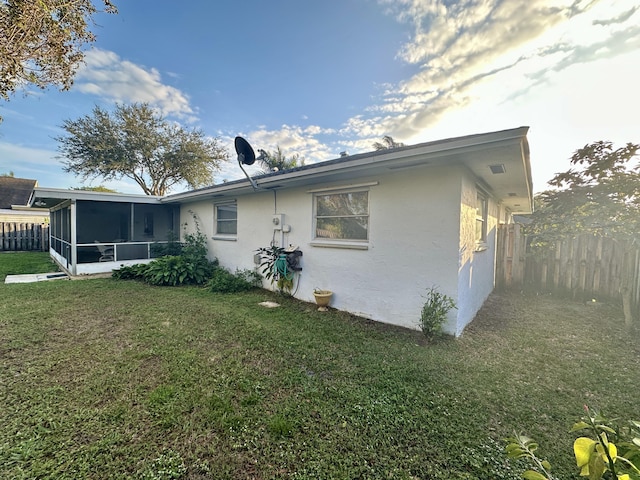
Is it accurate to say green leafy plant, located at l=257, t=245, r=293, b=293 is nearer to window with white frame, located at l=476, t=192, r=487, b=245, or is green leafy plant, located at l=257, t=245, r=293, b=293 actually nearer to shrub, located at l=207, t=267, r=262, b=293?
shrub, located at l=207, t=267, r=262, b=293

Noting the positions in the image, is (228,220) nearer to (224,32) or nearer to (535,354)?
(224,32)

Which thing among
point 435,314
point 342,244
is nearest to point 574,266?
point 435,314

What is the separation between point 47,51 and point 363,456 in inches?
265

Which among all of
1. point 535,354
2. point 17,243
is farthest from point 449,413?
point 17,243

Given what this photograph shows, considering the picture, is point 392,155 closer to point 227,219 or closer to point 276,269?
point 276,269

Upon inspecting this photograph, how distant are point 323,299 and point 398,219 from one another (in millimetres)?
2206

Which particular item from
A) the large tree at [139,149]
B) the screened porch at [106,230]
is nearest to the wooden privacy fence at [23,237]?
the screened porch at [106,230]

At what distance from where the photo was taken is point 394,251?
4824 mm

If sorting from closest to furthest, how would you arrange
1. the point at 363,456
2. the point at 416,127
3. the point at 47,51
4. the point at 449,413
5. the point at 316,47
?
1. the point at 363,456
2. the point at 449,413
3. the point at 47,51
4. the point at 316,47
5. the point at 416,127

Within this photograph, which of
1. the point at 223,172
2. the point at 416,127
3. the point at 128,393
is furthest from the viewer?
the point at 223,172

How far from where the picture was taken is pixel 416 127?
8.62m

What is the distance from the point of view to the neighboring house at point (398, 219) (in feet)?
13.7

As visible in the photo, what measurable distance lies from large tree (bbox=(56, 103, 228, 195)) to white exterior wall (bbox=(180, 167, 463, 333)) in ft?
60.0

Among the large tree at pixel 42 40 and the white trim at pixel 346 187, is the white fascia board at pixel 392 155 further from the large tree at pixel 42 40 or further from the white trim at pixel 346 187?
the large tree at pixel 42 40
